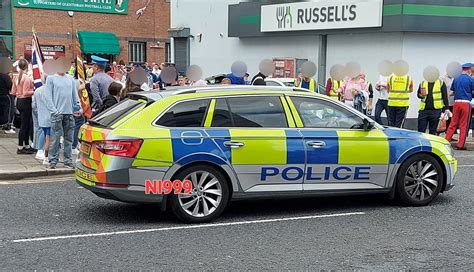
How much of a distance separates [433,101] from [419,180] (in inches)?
252

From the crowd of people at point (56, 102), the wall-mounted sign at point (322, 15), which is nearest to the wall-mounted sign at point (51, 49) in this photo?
the wall-mounted sign at point (322, 15)

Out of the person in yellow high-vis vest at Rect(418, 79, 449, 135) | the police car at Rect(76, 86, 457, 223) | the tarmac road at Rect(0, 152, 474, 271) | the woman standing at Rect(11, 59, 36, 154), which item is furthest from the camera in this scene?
the person in yellow high-vis vest at Rect(418, 79, 449, 135)

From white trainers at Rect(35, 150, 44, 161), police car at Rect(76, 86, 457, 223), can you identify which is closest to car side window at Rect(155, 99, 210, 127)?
police car at Rect(76, 86, 457, 223)

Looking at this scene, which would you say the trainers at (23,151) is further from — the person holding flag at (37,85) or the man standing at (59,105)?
the man standing at (59,105)

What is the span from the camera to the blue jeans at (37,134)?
1102 centimetres

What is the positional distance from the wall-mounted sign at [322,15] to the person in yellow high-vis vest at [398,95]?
3.61m

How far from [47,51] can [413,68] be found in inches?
919

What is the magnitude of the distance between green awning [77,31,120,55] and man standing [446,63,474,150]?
24.5 meters

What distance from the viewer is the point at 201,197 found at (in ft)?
22.2

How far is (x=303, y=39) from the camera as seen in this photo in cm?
1970

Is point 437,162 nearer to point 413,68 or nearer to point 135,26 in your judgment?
point 413,68

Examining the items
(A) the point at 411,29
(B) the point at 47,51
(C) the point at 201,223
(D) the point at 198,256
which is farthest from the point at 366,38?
(B) the point at 47,51

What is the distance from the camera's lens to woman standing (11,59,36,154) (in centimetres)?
1137

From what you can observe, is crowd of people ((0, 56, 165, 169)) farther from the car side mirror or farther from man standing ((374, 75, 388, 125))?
man standing ((374, 75, 388, 125))
